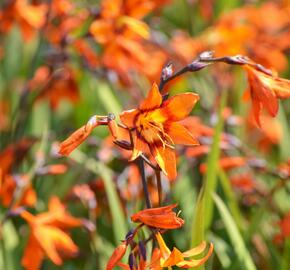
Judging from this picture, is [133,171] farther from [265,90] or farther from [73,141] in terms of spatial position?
[73,141]

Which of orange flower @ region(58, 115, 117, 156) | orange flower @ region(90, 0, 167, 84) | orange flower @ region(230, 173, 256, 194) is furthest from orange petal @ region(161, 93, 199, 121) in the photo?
orange flower @ region(230, 173, 256, 194)

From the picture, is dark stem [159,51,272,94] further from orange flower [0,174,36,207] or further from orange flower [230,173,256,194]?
orange flower [230,173,256,194]

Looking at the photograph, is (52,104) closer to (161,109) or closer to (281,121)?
(281,121)

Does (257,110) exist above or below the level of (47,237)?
above

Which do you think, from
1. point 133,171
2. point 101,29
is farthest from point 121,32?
point 133,171

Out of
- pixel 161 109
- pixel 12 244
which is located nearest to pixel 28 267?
pixel 12 244

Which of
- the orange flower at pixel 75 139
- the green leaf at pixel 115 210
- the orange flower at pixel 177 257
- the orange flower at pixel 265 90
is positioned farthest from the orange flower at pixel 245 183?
the orange flower at pixel 75 139
